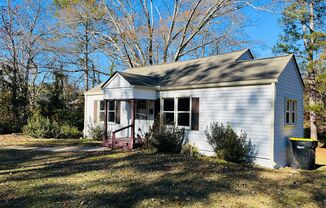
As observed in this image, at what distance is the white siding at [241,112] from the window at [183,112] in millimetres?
499

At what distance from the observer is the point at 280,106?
959cm

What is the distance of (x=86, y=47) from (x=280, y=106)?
24.8 m

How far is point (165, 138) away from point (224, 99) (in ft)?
9.63

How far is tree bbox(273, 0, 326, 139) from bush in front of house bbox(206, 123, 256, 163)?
29.5ft

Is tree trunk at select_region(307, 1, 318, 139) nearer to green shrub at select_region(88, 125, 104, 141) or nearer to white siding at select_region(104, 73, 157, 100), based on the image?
white siding at select_region(104, 73, 157, 100)

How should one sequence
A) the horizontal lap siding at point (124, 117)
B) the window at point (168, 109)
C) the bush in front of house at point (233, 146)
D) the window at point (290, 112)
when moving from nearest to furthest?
the bush in front of house at point (233, 146)
the window at point (290, 112)
the window at point (168, 109)
the horizontal lap siding at point (124, 117)

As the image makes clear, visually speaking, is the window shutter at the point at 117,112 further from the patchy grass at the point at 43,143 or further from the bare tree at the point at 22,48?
the bare tree at the point at 22,48

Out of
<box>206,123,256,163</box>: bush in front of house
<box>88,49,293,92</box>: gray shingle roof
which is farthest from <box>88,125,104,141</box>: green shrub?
<box>206,123,256,163</box>: bush in front of house

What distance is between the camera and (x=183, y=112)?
458 inches

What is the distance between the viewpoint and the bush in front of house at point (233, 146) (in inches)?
368

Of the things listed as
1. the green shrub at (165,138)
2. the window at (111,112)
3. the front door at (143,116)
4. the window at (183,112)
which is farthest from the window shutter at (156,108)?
the window at (111,112)

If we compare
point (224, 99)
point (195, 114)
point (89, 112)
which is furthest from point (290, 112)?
point (89, 112)

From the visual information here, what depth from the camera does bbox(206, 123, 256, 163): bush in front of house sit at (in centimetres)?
936

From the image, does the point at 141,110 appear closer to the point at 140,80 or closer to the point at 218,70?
the point at 140,80
